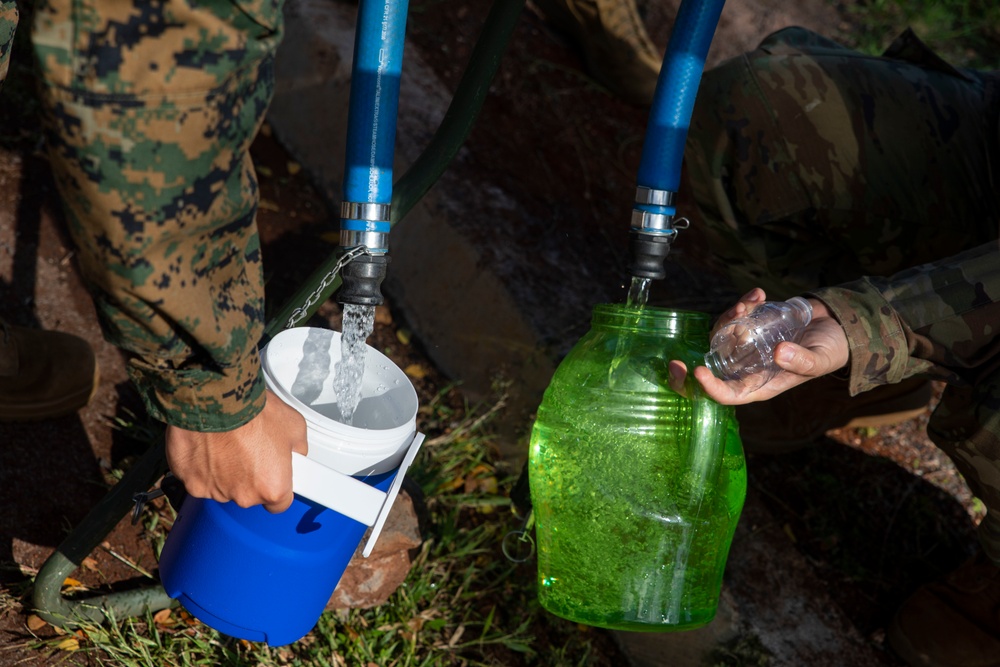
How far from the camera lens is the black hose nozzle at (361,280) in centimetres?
160

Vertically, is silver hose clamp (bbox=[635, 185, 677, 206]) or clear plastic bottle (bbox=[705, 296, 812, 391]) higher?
silver hose clamp (bbox=[635, 185, 677, 206])

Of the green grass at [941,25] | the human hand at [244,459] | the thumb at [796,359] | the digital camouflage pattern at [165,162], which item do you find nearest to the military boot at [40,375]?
the human hand at [244,459]

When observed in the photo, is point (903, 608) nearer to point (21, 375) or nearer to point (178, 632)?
point (178, 632)

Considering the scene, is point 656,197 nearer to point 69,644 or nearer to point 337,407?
point 337,407

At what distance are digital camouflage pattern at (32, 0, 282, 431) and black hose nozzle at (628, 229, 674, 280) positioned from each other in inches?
32.5

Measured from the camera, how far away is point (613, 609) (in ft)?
5.99

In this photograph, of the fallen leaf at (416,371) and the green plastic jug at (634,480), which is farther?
the fallen leaf at (416,371)

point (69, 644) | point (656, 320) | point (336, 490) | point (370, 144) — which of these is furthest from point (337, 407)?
point (69, 644)

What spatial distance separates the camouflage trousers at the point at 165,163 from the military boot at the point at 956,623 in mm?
1857

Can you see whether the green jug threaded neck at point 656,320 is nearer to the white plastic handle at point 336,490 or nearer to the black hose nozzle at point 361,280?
→ the black hose nozzle at point 361,280

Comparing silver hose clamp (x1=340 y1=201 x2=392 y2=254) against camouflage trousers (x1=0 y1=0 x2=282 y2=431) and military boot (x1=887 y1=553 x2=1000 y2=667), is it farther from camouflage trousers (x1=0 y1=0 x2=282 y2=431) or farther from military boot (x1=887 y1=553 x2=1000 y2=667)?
military boot (x1=887 y1=553 x2=1000 y2=667)

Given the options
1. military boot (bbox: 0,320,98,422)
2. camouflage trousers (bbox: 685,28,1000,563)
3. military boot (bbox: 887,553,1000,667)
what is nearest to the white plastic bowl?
military boot (bbox: 0,320,98,422)

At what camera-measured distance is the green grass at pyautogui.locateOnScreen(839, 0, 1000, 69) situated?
4352 mm

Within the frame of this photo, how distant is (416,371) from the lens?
2848 millimetres
